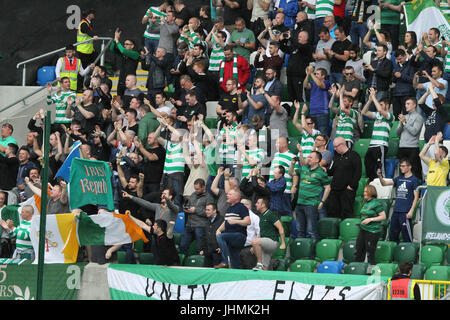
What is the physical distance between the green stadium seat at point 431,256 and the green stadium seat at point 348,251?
108 cm

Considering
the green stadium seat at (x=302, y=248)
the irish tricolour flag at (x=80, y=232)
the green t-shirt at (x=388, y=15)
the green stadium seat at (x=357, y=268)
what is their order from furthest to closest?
the green t-shirt at (x=388, y=15) → the irish tricolour flag at (x=80, y=232) → the green stadium seat at (x=302, y=248) → the green stadium seat at (x=357, y=268)

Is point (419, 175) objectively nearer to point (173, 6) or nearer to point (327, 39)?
point (327, 39)

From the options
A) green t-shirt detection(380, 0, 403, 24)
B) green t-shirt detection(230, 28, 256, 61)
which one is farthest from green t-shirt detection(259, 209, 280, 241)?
green t-shirt detection(380, 0, 403, 24)

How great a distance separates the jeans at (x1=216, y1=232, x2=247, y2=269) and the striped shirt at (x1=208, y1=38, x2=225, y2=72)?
213 inches

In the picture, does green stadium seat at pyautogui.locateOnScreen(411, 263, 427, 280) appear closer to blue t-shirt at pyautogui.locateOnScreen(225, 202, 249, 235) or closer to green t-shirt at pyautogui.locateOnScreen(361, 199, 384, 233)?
green t-shirt at pyautogui.locateOnScreen(361, 199, 384, 233)

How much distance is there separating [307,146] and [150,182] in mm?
2890

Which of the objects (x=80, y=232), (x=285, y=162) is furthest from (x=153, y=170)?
(x=285, y=162)

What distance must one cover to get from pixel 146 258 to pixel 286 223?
238 centimetres

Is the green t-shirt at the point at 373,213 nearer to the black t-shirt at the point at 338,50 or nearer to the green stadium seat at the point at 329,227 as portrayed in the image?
the green stadium seat at the point at 329,227

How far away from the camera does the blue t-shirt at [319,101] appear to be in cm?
1744

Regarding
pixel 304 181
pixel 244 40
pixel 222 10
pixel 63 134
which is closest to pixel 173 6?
pixel 222 10

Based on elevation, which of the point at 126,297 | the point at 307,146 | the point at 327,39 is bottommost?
the point at 126,297

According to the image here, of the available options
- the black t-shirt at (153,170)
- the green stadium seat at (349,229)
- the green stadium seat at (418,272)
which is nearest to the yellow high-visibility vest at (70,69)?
the black t-shirt at (153,170)

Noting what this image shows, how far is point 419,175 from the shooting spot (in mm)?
16078
